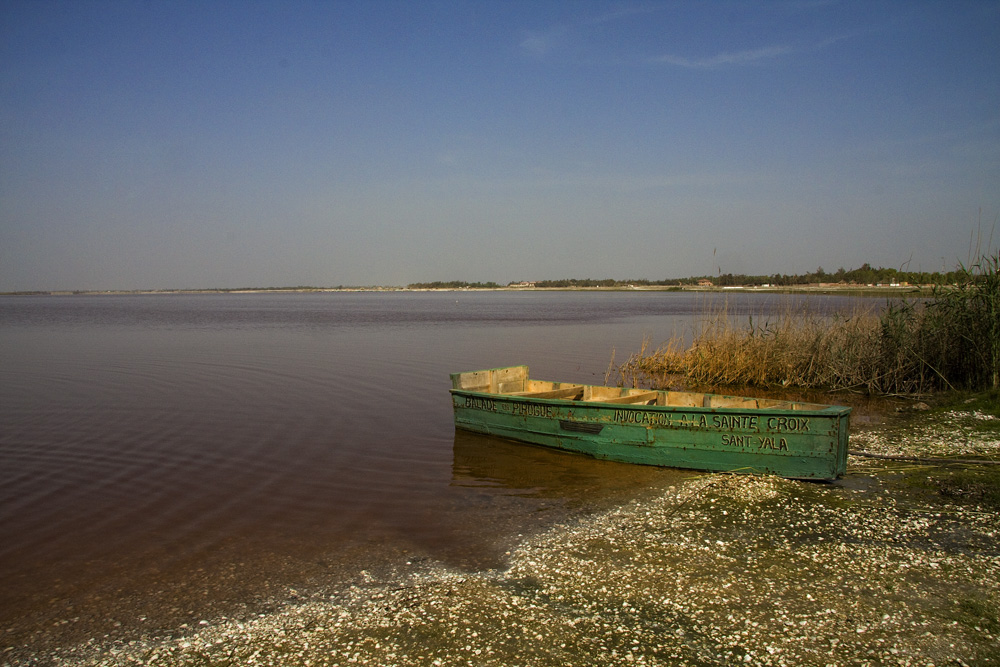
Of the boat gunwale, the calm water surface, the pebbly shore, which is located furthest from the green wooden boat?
the pebbly shore

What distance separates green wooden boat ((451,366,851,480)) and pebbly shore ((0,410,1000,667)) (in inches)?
44.7

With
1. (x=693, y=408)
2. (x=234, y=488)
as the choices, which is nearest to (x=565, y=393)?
(x=693, y=408)

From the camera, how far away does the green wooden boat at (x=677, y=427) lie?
973cm

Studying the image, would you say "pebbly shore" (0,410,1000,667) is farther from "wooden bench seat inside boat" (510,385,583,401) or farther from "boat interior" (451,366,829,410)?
"wooden bench seat inside boat" (510,385,583,401)

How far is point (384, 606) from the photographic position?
251 inches

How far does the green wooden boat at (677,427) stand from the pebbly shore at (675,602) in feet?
3.73

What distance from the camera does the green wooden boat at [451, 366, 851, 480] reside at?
9734mm

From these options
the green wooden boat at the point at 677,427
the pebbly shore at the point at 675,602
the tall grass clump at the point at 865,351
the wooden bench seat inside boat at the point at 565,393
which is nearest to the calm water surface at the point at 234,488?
the green wooden boat at the point at 677,427

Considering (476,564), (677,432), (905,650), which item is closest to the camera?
(905,650)

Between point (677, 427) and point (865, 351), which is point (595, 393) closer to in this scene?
point (677, 427)

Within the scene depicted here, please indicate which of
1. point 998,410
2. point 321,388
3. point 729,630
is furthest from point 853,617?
point 321,388

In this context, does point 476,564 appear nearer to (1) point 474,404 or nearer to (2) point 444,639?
(2) point 444,639

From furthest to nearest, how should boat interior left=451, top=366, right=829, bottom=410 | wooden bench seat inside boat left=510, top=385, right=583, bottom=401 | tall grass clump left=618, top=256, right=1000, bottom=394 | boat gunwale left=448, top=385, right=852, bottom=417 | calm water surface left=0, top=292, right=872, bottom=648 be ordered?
tall grass clump left=618, top=256, right=1000, bottom=394
wooden bench seat inside boat left=510, top=385, right=583, bottom=401
boat interior left=451, top=366, right=829, bottom=410
boat gunwale left=448, top=385, right=852, bottom=417
calm water surface left=0, top=292, right=872, bottom=648

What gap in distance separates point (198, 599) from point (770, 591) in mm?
5764
